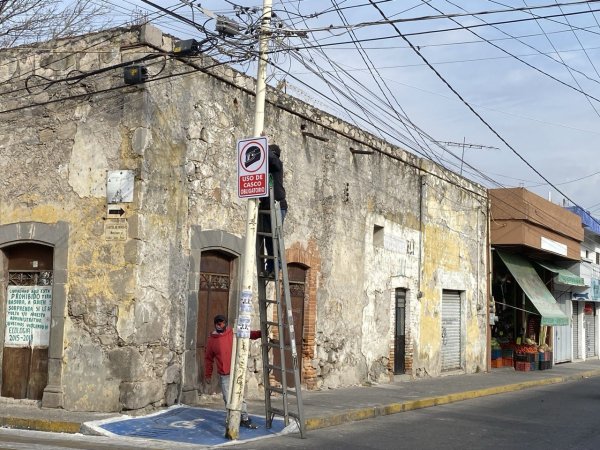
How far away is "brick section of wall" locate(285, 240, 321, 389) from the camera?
15305 millimetres

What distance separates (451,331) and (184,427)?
44.7ft

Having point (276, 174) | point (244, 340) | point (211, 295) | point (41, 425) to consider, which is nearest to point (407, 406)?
point (211, 295)

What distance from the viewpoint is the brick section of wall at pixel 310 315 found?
50.2 ft

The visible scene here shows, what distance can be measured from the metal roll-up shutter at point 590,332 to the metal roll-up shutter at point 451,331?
49.8 ft

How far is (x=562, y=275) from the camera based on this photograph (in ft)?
94.9

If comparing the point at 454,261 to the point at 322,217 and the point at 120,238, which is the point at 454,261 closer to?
the point at 322,217

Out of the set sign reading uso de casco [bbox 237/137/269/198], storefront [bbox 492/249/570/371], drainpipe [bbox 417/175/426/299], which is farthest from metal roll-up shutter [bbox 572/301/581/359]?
sign reading uso de casco [bbox 237/137/269/198]

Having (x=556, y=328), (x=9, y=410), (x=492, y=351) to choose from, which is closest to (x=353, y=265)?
(x=9, y=410)

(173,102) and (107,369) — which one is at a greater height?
(173,102)

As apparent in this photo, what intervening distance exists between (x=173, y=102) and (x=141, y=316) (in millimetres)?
3445

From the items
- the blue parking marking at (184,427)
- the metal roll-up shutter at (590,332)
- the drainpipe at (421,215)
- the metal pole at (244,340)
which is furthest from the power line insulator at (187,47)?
the metal roll-up shutter at (590,332)

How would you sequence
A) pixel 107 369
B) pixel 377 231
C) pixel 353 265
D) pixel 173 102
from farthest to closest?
pixel 377 231 < pixel 353 265 < pixel 173 102 < pixel 107 369

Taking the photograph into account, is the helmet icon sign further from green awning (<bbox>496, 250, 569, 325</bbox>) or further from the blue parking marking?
green awning (<bbox>496, 250, 569, 325</bbox>)

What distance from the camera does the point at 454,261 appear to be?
22469 millimetres
